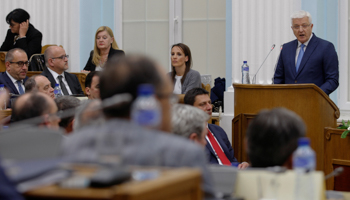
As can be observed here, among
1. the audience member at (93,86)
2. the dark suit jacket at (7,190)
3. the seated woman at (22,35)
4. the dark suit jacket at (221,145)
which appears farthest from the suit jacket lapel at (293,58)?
the dark suit jacket at (7,190)

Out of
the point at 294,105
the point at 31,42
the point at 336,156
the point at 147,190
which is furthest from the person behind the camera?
the point at 31,42

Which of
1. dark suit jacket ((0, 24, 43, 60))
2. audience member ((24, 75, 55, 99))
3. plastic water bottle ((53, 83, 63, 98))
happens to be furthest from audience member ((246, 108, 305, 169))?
dark suit jacket ((0, 24, 43, 60))

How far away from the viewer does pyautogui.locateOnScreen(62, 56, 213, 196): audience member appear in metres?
1.55

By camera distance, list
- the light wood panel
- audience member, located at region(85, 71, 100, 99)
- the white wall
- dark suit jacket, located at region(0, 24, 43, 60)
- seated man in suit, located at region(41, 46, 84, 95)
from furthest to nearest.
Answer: the white wall, dark suit jacket, located at region(0, 24, 43, 60), seated man in suit, located at region(41, 46, 84, 95), audience member, located at region(85, 71, 100, 99), the light wood panel

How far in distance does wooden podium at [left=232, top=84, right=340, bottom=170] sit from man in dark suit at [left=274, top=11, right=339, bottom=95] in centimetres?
41

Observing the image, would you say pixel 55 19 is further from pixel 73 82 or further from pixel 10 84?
pixel 10 84

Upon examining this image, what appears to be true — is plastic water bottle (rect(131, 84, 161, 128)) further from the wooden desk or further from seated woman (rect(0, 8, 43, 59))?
seated woman (rect(0, 8, 43, 59))

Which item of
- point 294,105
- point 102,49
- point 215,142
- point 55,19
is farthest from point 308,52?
point 55,19

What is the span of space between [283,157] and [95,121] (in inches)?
28.9

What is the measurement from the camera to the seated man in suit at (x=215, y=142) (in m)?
3.83

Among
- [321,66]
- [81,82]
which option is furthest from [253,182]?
[81,82]

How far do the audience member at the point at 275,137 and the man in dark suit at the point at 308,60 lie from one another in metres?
2.90

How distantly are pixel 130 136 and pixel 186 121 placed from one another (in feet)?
2.49

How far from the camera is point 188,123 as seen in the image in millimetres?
2277
